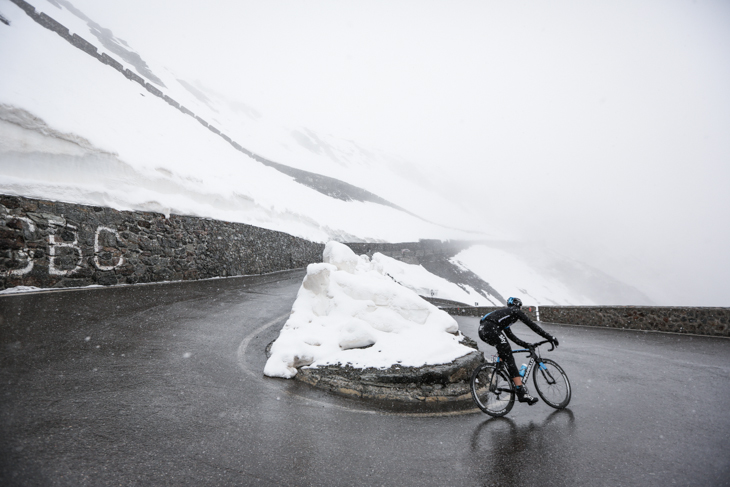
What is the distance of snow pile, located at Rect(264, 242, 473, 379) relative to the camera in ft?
17.1

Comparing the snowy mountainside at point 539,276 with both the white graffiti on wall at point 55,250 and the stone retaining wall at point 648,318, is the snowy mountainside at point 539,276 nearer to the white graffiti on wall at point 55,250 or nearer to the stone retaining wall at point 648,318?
the stone retaining wall at point 648,318

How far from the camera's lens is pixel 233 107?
67750 millimetres

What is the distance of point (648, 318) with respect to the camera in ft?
36.1

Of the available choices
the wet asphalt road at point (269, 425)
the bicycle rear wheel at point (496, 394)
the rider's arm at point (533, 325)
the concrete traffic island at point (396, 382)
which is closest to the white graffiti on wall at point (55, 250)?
the wet asphalt road at point (269, 425)

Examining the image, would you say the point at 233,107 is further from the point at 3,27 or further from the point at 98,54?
the point at 3,27

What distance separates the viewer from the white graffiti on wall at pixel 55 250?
26.6 ft

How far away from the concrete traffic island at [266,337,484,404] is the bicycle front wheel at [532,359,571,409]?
986 mm

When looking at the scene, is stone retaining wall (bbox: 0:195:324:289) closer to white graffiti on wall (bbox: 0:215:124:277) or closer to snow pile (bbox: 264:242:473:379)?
white graffiti on wall (bbox: 0:215:124:277)

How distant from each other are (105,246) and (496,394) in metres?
11.1

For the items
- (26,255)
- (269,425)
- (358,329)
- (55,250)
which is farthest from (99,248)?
(269,425)

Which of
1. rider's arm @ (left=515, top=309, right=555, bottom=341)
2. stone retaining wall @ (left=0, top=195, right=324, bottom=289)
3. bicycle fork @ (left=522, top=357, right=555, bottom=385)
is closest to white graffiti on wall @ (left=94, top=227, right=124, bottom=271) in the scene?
stone retaining wall @ (left=0, top=195, right=324, bottom=289)

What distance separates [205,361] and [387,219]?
42002 millimetres

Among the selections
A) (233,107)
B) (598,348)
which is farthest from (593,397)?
(233,107)

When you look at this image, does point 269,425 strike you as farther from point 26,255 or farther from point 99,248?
point 99,248
